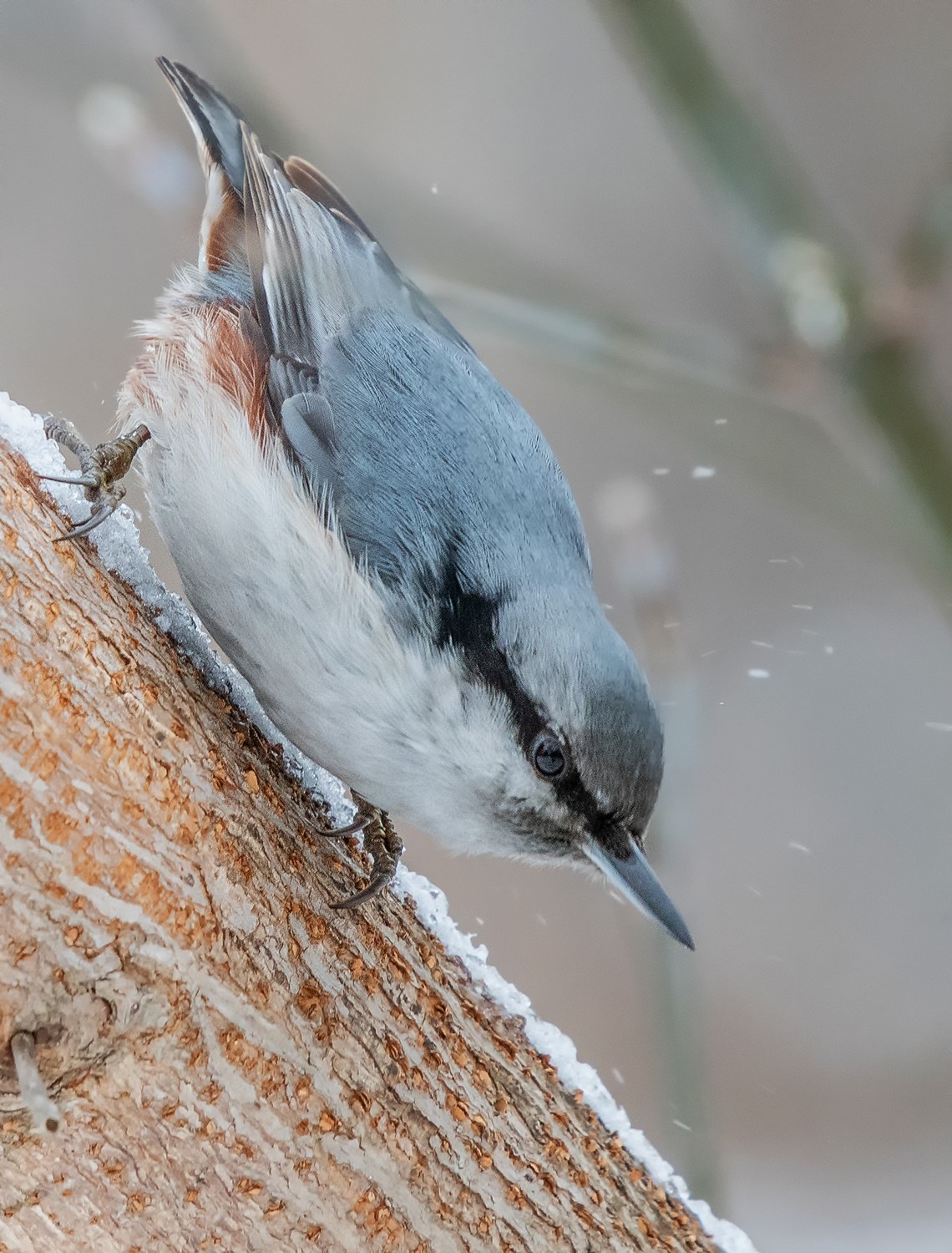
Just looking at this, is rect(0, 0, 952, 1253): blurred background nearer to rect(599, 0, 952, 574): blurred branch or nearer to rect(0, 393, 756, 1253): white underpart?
rect(0, 393, 756, 1253): white underpart

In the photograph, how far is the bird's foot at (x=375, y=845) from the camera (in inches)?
55.4

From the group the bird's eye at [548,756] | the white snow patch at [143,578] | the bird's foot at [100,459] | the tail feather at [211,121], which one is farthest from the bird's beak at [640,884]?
the tail feather at [211,121]

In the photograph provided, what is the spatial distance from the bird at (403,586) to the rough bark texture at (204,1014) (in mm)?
145

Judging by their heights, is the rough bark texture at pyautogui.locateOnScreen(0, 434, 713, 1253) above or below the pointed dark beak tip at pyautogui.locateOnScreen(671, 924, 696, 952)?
below

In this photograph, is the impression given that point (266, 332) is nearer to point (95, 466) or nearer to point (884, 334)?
point (95, 466)

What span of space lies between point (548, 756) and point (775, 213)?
71 cm

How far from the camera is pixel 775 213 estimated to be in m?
1.30

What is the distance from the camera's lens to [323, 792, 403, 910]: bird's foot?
141cm

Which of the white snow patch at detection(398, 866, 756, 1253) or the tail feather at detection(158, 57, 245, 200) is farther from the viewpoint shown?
the tail feather at detection(158, 57, 245, 200)

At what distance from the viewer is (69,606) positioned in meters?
1.16

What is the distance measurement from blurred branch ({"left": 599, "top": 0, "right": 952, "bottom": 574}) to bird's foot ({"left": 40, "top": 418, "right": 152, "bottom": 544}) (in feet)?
2.63

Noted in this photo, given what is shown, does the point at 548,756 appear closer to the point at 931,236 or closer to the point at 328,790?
the point at 328,790

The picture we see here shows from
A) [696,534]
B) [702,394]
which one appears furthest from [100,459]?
[696,534]

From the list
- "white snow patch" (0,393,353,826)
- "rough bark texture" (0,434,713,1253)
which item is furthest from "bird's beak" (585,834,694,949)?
"white snow patch" (0,393,353,826)
